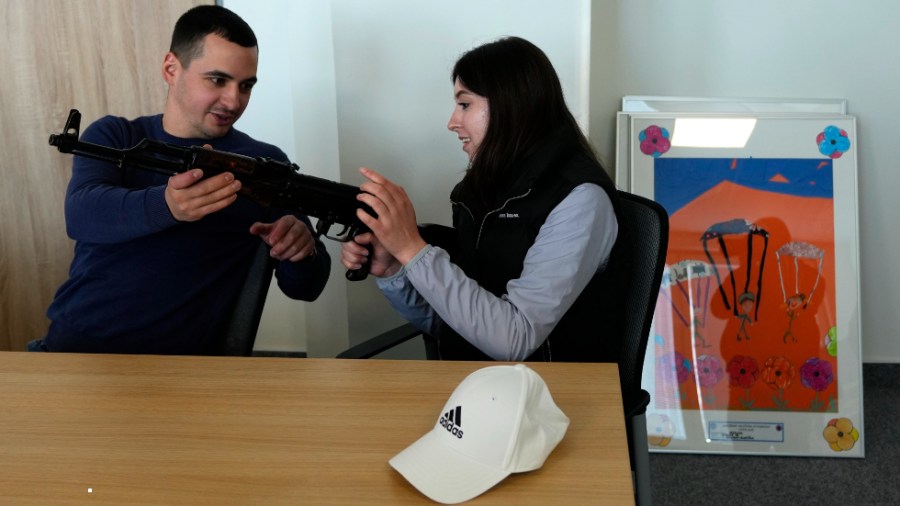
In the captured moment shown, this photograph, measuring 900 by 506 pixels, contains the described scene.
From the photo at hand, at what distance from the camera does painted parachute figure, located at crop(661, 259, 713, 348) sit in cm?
274

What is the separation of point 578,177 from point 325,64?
124 cm

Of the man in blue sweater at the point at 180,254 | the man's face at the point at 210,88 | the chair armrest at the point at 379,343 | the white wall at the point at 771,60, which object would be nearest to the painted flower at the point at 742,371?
the white wall at the point at 771,60

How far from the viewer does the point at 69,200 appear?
73.8 inches

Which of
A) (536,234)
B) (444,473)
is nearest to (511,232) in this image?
(536,234)

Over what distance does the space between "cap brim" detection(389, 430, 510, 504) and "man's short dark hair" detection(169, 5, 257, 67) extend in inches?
46.5

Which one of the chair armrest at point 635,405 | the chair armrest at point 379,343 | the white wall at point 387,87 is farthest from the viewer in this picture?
the white wall at point 387,87

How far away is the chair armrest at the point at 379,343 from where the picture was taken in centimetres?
171

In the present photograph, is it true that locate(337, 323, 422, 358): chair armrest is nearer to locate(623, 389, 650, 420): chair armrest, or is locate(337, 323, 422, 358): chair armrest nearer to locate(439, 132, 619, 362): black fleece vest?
locate(439, 132, 619, 362): black fleece vest

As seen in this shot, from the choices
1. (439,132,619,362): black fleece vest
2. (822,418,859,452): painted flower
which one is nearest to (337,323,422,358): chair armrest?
(439,132,619,362): black fleece vest

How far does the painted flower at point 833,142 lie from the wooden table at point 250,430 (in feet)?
5.27

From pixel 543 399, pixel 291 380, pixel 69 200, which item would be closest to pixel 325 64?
pixel 69 200

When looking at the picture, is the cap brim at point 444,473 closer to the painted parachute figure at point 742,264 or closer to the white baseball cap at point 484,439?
the white baseball cap at point 484,439

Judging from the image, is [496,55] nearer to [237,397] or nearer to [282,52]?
[237,397]

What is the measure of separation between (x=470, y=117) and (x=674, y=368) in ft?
4.34
